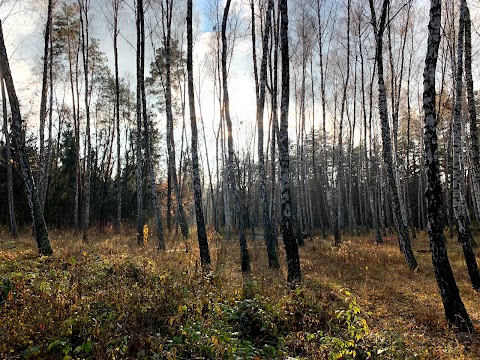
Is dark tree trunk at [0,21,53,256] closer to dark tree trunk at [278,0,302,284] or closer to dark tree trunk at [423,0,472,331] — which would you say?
dark tree trunk at [278,0,302,284]

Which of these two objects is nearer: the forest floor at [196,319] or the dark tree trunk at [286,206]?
the forest floor at [196,319]

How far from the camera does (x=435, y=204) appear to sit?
528 cm

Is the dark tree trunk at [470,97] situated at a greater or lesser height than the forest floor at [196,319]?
greater

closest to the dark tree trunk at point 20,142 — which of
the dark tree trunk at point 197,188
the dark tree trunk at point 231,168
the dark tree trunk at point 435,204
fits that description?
Result: the dark tree trunk at point 197,188

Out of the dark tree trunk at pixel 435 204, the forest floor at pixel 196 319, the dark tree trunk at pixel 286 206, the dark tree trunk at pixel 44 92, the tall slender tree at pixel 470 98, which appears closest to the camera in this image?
the forest floor at pixel 196 319

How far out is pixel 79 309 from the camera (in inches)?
157

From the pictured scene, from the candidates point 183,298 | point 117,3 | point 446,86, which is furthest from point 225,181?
point 183,298

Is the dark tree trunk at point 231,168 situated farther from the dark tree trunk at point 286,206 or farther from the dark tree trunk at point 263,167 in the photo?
the dark tree trunk at point 286,206

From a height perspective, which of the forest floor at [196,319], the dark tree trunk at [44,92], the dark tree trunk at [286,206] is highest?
the dark tree trunk at [44,92]

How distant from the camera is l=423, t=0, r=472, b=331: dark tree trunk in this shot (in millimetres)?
5156

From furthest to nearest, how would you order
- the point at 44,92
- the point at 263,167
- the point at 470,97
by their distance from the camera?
the point at 44,92 → the point at 263,167 → the point at 470,97

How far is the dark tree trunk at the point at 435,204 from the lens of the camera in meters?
5.16

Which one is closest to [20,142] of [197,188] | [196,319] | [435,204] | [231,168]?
[197,188]

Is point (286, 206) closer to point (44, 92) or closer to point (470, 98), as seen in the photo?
point (470, 98)
